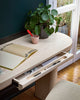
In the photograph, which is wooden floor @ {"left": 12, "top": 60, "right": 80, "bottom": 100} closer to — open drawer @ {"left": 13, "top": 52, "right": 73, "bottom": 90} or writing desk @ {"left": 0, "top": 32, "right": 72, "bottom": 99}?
writing desk @ {"left": 0, "top": 32, "right": 72, "bottom": 99}

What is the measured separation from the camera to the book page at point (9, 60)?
1719mm

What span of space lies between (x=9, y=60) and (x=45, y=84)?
750mm

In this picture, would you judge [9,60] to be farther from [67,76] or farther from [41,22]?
[67,76]

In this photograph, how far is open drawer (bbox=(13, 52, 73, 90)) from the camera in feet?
5.34

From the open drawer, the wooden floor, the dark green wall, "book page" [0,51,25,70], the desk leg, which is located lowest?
the wooden floor

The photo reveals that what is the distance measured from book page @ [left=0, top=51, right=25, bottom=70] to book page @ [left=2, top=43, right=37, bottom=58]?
5 centimetres

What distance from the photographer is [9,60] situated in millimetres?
1788

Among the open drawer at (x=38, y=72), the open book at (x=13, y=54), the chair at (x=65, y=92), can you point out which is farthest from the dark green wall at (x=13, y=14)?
the chair at (x=65, y=92)

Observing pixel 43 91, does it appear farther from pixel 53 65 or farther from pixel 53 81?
pixel 53 65

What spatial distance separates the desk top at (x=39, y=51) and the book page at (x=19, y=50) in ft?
0.14

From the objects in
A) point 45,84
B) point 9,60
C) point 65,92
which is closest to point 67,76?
point 45,84

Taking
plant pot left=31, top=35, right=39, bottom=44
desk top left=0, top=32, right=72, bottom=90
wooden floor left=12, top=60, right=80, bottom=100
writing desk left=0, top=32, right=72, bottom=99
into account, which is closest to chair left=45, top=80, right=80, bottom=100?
writing desk left=0, top=32, right=72, bottom=99

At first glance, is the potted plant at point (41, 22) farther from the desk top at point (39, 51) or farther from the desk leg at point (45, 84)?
the desk leg at point (45, 84)

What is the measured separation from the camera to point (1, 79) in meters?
1.56
